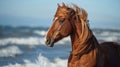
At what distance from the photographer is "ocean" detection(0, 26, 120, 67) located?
193 centimetres

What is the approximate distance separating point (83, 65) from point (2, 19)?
89 centimetres

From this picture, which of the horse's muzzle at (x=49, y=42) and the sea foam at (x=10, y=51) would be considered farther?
the sea foam at (x=10, y=51)

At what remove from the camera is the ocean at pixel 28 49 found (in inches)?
75.8

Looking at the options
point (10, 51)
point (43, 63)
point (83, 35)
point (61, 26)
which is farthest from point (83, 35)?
point (10, 51)

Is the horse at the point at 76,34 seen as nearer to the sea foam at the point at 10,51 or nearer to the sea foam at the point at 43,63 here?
the sea foam at the point at 43,63

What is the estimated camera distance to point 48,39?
128 centimetres

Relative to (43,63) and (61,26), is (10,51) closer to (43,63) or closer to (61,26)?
(43,63)

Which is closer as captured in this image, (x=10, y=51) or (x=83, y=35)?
(x=83, y=35)

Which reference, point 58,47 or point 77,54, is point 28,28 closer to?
point 58,47

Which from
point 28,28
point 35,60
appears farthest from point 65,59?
point 28,28

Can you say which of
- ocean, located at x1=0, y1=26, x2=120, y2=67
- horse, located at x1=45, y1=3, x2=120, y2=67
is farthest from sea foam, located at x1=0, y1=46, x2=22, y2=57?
horse, located at x1=45, y1=3, x2=120, y2=67

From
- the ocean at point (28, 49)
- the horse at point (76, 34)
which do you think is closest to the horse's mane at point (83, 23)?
the horse at point (76, 34)

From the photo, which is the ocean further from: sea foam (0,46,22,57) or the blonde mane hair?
the blonde mane hair

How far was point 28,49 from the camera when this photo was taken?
1.99 meters
